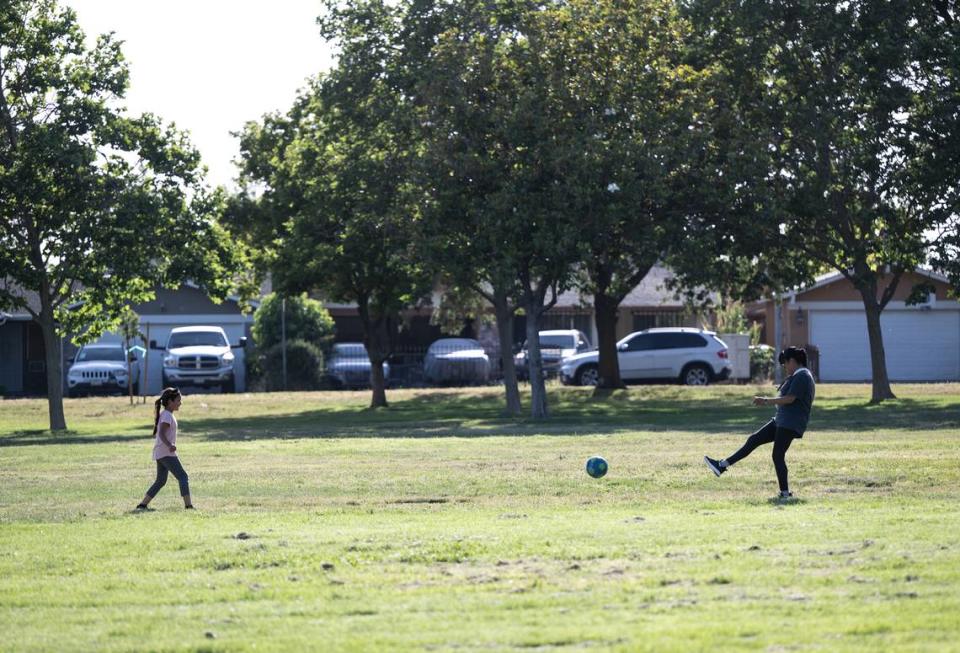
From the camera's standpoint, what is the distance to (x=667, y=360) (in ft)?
159

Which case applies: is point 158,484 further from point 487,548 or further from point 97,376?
point 97,376

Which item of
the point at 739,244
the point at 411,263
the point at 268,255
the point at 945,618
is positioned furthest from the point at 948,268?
the point at 945,618

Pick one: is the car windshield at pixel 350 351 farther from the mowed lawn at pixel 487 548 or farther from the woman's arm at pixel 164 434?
the woman's arm at pixel 164 434

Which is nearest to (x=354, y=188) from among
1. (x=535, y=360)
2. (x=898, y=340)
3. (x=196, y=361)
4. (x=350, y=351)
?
(x=535, y=360)

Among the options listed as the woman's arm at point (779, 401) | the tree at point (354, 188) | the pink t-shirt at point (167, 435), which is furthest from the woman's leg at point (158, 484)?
the tree at point (354, 188)

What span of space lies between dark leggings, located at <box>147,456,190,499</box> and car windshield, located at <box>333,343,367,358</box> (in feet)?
113

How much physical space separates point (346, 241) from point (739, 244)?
32.1 ft

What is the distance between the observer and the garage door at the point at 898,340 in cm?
5362

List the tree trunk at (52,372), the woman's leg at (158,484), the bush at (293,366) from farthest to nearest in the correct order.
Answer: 1. the bush at (293,366)
2. the tree trunk at (52,372)
3. the woman's leg at (158,484)

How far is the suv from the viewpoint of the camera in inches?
1875

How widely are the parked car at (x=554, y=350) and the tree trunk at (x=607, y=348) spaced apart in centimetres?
563

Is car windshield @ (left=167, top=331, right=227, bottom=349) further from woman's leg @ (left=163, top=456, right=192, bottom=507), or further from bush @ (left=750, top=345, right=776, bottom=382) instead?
woman's leg @ (left=163, top=456, right=192, bottom=507)

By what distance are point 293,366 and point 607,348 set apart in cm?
1101

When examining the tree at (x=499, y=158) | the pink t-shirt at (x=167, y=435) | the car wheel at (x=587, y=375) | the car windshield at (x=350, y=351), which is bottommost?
the pink t-shirt at (x=167, y=435)
